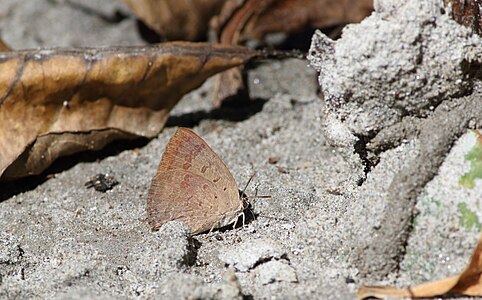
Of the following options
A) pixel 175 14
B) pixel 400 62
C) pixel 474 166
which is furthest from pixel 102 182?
pixel 474 166

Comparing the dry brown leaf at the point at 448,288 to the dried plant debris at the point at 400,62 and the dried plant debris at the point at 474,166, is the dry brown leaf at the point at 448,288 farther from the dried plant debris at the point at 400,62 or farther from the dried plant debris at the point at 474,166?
the dried plant debris at the point at 400,62

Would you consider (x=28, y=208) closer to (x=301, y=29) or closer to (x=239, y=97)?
(x=239, y=97)

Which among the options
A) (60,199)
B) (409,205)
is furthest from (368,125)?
(60,199)

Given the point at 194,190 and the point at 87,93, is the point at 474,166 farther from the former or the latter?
the point at 87,93

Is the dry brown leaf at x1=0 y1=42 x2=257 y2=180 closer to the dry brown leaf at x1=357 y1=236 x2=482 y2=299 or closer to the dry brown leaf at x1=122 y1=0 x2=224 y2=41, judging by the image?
the dry brown leaf at x1=122 y1=0 x2=224 y2=41

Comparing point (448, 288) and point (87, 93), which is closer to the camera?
point (448, 288)
